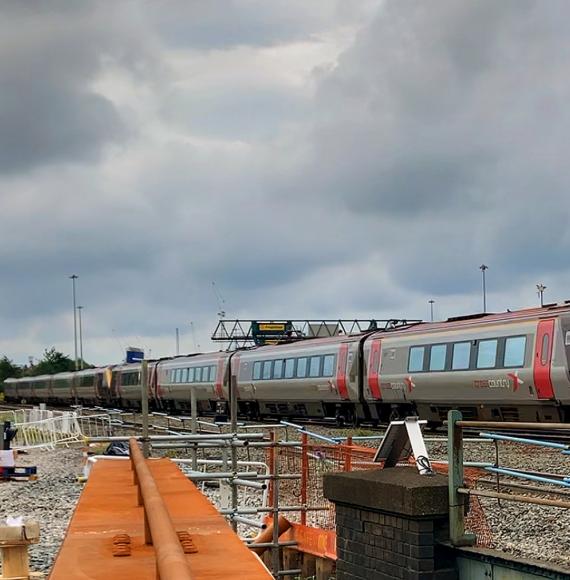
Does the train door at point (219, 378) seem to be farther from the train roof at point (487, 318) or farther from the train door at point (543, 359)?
the train door at point (543, 359)

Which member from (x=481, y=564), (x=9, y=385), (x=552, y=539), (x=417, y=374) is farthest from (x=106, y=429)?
(x=9, y=385)

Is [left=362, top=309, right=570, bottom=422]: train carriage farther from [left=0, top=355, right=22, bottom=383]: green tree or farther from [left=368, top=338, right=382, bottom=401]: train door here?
[left=0, top=355, right=22, bottom=383]: green tree

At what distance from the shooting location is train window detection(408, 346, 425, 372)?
85.7 ft

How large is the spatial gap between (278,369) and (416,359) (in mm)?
11295

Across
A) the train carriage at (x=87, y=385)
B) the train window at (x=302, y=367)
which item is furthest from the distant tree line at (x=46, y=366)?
the train window at (x=302, y=367)

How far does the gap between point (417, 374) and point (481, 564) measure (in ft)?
65.7

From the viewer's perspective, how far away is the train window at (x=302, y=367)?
34250 mm

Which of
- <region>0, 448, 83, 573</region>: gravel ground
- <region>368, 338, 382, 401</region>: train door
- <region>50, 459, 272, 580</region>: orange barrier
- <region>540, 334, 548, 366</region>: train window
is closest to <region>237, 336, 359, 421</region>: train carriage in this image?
<region>368, 338, 382, 401</region>: train door

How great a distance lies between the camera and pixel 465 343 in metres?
24.3

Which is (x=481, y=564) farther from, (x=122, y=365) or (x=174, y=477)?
(x=122, y=365)

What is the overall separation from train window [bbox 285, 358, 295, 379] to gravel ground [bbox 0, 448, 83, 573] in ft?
25.7

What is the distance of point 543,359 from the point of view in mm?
21141

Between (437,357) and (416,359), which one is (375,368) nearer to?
(416,359)

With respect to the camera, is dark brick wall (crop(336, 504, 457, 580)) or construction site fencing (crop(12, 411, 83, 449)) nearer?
dark brick wall (crop(336, 504, 457, 580))
